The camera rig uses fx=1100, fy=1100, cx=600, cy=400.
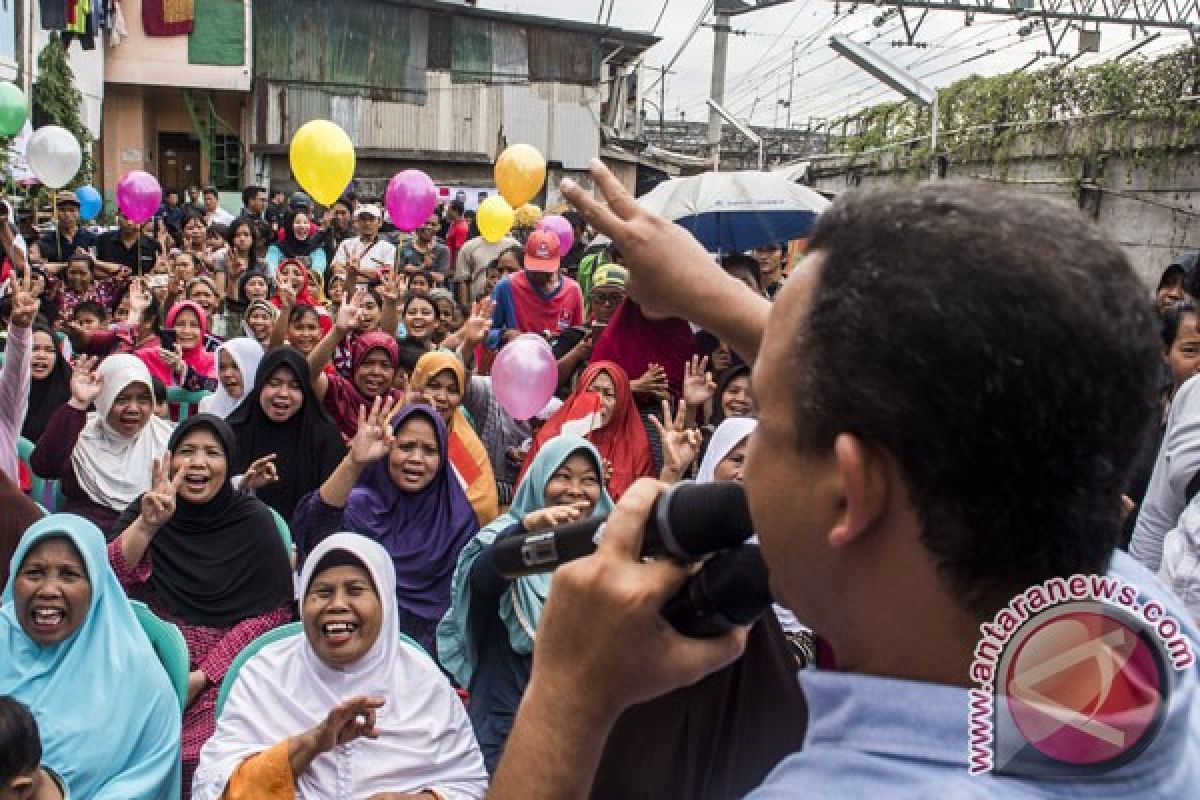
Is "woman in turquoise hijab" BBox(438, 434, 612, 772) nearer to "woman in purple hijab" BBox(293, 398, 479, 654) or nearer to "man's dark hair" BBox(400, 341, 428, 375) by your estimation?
"woman in purple hijab" BBox(293, 398, 479, 654)

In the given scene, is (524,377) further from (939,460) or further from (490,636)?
(939,460)

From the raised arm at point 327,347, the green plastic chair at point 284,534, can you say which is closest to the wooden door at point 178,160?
the raised arm at point 327,347

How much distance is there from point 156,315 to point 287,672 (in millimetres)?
4127

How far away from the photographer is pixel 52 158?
8109mm

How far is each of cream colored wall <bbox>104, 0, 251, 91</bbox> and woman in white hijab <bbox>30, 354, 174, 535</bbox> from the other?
16166 mm

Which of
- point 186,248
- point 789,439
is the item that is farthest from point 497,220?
point 789,439

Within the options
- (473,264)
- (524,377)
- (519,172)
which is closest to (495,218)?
(473,264)

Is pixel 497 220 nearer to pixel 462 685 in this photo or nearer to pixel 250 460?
pixel 250 460

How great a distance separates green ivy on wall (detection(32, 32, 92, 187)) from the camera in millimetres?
13812

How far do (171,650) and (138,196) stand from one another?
20.8 feet

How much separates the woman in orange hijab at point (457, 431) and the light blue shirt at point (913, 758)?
146 inches

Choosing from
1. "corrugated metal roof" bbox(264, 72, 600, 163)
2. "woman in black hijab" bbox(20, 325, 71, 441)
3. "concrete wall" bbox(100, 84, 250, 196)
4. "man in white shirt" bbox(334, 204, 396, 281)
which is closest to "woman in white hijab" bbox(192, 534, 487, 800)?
"woman in black hijab" bbox(20, 325, 71, 441)

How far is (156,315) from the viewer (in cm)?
628

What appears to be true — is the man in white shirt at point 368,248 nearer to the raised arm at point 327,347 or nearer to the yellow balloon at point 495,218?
the yellow balloon at point 495,218
